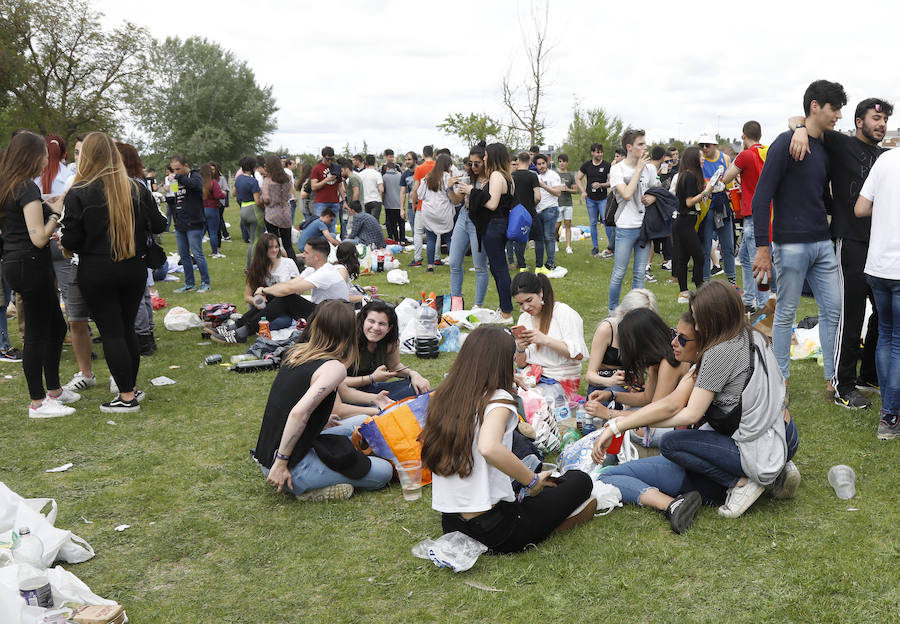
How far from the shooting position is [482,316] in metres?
8.39

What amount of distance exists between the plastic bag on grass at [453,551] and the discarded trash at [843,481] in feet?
6.66

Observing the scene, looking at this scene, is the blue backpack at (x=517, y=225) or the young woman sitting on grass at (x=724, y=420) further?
the blue backpack at (x=517, y=225)

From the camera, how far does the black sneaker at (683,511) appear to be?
3582 mm

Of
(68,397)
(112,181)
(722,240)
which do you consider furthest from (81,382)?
(722,240)

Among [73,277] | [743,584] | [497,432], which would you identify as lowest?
[743,584]

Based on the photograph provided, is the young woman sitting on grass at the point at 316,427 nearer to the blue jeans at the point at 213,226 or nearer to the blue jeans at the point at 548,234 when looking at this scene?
the blue jeans at the point at 548,234

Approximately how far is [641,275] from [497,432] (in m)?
5.56

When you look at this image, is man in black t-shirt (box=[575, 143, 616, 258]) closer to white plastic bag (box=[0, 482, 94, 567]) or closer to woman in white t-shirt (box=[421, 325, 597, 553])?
woman in white t-shirt (box=[421, 325, 597, 553])

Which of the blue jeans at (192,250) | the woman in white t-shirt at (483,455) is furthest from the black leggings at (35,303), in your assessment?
the blue jeans at (192,250)

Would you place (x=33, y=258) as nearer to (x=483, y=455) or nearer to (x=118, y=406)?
(x=118, y=406)

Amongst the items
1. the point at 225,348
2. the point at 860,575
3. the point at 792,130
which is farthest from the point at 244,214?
the point at 860,575

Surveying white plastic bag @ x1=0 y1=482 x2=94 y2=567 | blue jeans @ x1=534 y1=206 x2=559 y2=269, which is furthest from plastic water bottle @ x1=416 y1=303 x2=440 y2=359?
blue jeans @ x1=534 y1=206 x2=559 y2=269

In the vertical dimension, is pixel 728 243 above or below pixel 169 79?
below

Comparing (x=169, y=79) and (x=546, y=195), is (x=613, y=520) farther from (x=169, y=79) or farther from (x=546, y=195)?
(x=169, y=79)
